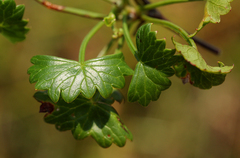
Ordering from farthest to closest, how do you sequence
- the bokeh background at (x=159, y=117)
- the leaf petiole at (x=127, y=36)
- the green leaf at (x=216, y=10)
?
the bokeh background at (x=159, y=117)
the leaf petiole at (x=127, y=36)
the green leaf at (x=216, y=10)

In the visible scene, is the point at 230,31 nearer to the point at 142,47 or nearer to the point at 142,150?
the point at 142,150

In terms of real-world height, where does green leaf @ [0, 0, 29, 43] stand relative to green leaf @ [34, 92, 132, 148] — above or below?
above

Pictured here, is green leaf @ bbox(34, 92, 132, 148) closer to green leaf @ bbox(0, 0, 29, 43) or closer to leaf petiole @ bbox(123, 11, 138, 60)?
leaf petiole @ bbox(123, 11, 138, 60)

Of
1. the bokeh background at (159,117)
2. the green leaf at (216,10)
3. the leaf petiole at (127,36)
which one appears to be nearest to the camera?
the green leaf at (216,10)

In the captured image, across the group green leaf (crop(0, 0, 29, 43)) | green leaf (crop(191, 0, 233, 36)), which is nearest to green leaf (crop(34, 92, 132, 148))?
green leaf (crop(0, 0, 29, 43))

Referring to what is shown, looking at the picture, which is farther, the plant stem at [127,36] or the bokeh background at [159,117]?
the bokeh background at [159,117]

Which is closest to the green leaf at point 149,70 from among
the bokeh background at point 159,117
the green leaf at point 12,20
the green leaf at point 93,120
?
the green leaf at point 93,120

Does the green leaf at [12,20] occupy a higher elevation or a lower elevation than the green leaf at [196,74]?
higher

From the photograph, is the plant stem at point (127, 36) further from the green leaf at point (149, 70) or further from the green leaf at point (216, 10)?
the green leaf at point (216, 10)
